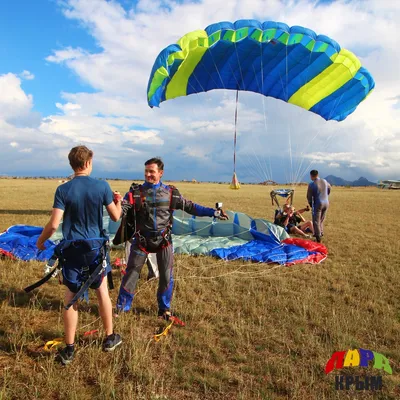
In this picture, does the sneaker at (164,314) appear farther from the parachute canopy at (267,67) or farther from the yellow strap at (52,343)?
the parachute canopy at (267,67)

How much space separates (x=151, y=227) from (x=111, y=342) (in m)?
1.32

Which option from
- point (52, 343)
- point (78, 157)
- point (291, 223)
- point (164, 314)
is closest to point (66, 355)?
point (52, 343)

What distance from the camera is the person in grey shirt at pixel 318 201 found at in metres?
8.26

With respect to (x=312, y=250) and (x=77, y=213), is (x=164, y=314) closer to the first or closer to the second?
(x=77, y=213)

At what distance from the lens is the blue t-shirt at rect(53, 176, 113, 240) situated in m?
2.73

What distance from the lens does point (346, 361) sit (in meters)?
2.94

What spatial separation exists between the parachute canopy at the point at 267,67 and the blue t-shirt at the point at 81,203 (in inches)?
Answer: 184

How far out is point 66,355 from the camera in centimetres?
280

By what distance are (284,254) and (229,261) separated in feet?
3.78

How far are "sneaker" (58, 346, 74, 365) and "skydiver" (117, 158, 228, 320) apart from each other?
39.9 inches

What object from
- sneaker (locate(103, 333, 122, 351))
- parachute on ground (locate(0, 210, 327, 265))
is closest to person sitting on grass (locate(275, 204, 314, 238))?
parachute on ground (locate(0, 210, 327, 265))

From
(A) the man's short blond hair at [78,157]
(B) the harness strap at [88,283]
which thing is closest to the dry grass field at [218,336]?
(B) the harness strap at [88,283]

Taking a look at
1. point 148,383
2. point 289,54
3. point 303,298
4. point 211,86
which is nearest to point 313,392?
point 148,383

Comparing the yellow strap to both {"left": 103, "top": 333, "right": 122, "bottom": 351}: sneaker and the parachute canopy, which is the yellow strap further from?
the parachute canopy
